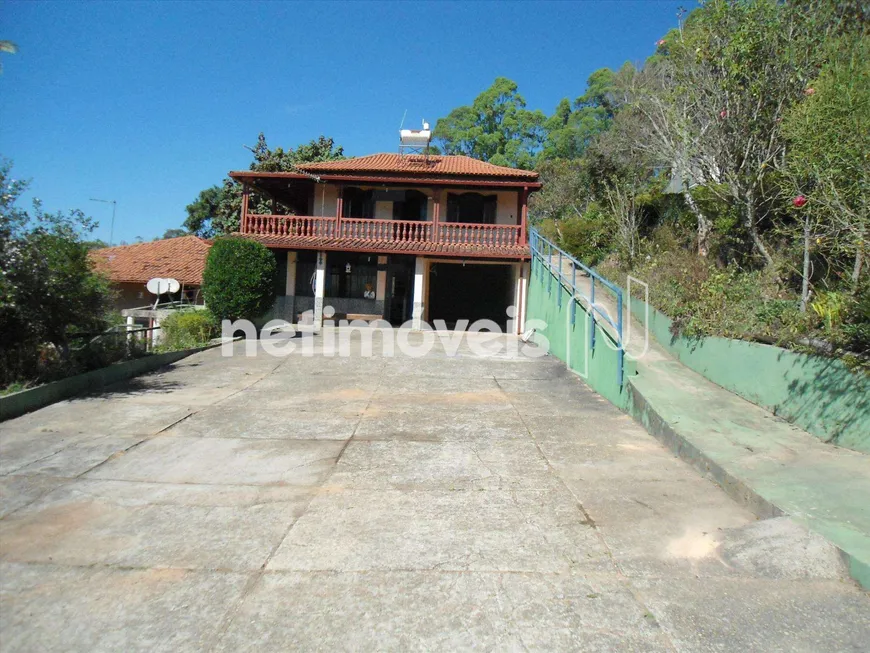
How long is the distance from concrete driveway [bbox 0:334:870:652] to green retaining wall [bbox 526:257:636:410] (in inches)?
50.6

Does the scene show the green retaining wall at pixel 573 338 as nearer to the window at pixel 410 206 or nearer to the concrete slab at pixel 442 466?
the concrete slab at pixel 442 466

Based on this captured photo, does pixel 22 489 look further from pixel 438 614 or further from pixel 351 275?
pixel 351 275

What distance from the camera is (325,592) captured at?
11.3ft

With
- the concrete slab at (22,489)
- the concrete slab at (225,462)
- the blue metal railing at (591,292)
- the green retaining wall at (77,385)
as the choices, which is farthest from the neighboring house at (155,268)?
the concrete slab at (22,489)

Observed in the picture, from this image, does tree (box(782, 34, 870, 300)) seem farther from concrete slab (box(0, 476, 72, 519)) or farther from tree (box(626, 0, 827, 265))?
concrete slab (box(0, 476, 72, 519))

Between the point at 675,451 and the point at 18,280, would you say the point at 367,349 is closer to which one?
the point at 18,280

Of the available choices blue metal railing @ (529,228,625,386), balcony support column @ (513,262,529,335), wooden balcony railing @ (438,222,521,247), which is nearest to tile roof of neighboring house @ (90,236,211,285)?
wooden balcony railing @ (438,222,521,247)

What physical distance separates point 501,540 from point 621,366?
4.71 meters

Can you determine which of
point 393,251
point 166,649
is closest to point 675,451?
point 166,649

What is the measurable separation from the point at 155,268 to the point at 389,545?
2675 centimetres

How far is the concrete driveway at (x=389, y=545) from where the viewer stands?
10.2 ft

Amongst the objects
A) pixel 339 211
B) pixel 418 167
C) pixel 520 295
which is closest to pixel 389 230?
pixel 339 211

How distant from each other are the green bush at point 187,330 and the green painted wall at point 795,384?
34.1 feet

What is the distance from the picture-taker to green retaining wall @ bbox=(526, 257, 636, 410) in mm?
8570
